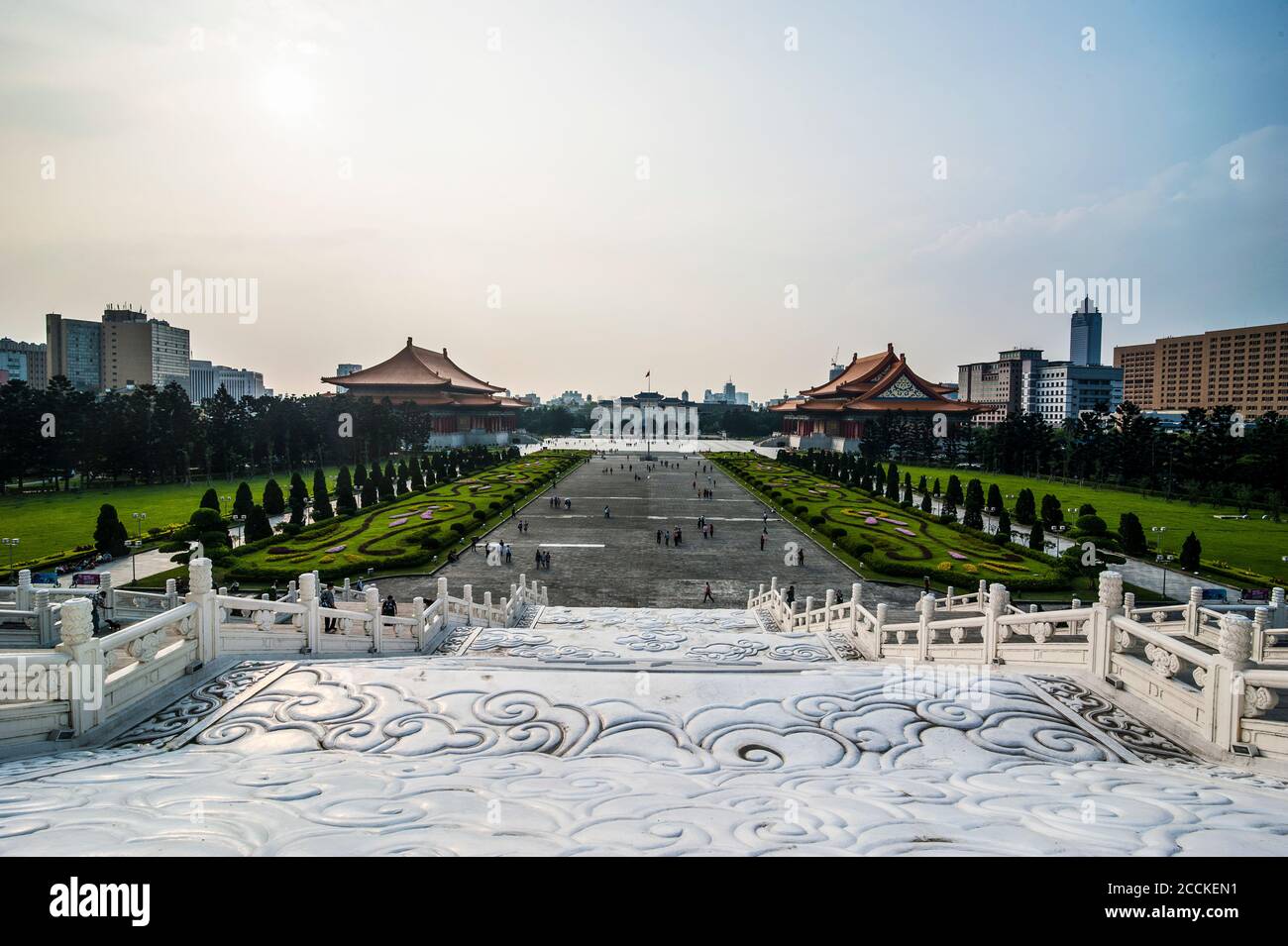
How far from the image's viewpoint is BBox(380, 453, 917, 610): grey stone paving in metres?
20.9

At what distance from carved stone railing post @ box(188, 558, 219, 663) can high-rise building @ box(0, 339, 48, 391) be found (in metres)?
150

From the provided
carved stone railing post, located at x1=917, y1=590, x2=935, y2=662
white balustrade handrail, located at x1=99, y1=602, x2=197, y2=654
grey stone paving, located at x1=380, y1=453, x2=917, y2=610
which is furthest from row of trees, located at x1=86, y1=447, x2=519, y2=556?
carved stone railing post, located at x1=917, y1=590, x2=935, y2=662

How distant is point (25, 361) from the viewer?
142 metres

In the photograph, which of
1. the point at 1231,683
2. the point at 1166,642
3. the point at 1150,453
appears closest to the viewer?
the point at 1231,683

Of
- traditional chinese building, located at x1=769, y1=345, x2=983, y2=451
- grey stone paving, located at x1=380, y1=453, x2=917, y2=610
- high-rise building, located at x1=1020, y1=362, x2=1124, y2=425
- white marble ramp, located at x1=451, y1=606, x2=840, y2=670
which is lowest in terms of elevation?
grey stone paving, located at x1=380, y1=453, x2=917, y2=610

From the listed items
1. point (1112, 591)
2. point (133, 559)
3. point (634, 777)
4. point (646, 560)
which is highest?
point (1112, 591)

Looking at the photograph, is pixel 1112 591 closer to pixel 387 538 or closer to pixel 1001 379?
pixel 387 538

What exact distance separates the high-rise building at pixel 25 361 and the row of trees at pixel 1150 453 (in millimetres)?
138341

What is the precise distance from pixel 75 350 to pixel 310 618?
140045 mm

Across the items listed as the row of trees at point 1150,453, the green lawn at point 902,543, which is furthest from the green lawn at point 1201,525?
the green lawn at point 902,543

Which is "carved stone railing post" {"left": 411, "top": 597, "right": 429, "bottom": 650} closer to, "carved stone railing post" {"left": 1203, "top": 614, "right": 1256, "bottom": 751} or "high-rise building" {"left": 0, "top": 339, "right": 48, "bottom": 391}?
"carved stone railing post" {"left": 1203, "top": 614, "right": 1256, "bottom": 751}

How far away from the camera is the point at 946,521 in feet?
104

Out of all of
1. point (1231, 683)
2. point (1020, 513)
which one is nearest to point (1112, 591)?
point (1231, 683)
